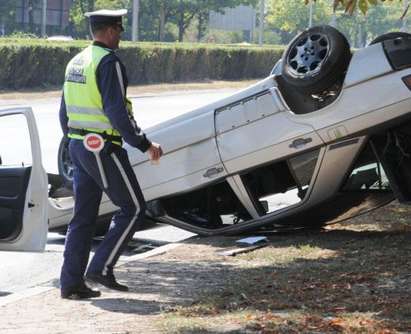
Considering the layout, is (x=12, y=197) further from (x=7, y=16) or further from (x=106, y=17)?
(x=7, y=16)

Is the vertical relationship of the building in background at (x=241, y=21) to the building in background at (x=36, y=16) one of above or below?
below

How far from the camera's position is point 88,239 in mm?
7188

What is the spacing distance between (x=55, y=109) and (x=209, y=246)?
2085 cm

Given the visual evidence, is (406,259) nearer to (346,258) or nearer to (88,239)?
(346,258)


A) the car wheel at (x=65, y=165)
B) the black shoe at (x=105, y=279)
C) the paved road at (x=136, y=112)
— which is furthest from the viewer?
the paved road at (x=136, y=112)

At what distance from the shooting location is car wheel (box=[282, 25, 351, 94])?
9281mm

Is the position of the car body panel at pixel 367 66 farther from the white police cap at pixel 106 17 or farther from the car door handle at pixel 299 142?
the white police cap at pixel 106 17

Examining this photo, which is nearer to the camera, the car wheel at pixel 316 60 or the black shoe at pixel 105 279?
the black shoe at pixel 105 279

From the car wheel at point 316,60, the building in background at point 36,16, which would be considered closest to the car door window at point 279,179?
the car wheel at point 316,60

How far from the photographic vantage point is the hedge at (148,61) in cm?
3722

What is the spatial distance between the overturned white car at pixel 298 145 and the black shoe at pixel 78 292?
278cm

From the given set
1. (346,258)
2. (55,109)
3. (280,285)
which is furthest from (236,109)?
(55,109)

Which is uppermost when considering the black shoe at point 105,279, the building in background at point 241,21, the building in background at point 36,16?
the black shoe at point 105,279

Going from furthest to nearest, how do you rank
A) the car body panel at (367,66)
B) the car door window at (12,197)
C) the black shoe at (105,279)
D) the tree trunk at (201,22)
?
the tree trunk at (201,22) → the car body panel at (367,66) → the car door window at (12,197) → the black shoe at (105,279)
